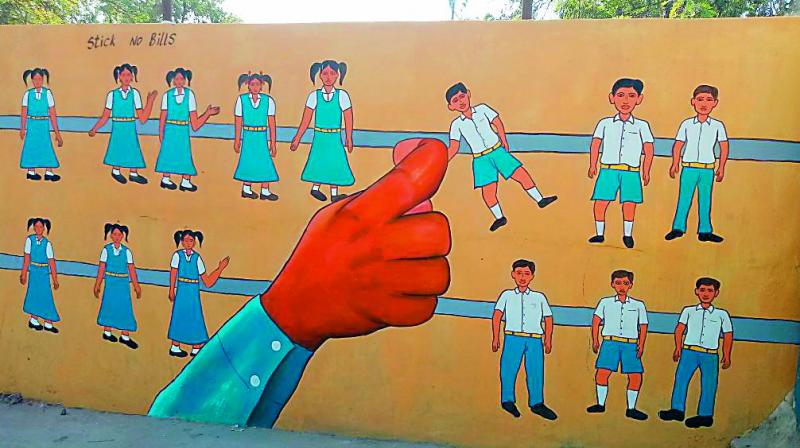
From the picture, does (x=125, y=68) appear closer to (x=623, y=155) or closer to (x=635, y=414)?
(x=623, y=155)

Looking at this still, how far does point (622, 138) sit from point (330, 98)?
67.1 inches

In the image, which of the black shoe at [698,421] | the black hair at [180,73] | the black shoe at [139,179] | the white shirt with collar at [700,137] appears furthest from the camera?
the black shoe at [139,179]

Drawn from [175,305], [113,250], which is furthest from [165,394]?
[113,250]

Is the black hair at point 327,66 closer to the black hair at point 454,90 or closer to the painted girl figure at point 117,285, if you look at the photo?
Answer: the black hair at point 454,90

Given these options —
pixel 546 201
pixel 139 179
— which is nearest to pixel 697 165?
pixel 546 201

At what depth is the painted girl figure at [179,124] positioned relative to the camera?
14.1ft

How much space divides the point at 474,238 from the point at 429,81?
955 mm

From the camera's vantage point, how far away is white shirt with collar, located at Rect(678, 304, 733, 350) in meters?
3.73

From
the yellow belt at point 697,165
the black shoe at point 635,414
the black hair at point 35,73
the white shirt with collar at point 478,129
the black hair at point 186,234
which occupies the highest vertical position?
the black hair at point 35,73

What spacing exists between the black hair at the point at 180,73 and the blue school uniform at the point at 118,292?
114cm

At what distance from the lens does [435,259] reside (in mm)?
4012

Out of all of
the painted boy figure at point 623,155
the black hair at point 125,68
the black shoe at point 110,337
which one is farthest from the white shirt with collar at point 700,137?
the black shoe at point 110,337

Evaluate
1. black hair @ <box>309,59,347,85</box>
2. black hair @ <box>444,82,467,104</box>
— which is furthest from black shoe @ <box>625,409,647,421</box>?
black hair @ <box>309,59,347,85</box>

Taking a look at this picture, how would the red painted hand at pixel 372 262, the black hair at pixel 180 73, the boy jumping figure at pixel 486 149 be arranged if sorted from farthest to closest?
1. the black hair at pixel 180 73
2. the red painted hand at pixel 372 262
3. the boy jumping figure at pixel 486 149
